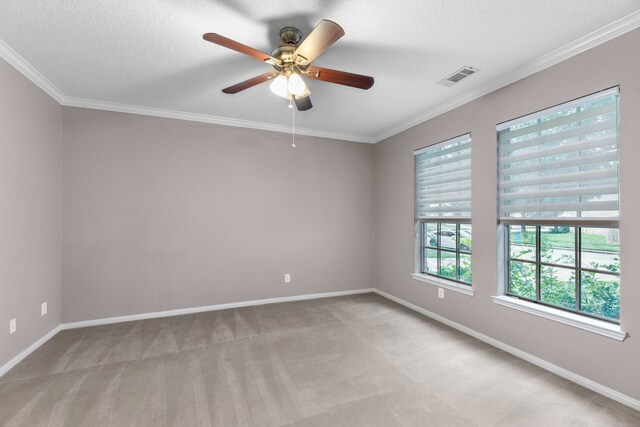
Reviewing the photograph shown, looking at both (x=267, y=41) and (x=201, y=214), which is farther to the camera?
(x=201, y=214)

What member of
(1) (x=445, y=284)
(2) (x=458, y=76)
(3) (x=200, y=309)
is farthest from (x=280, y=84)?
(3) (x=200, y=309)

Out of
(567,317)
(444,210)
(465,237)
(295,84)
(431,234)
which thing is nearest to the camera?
(295,84)

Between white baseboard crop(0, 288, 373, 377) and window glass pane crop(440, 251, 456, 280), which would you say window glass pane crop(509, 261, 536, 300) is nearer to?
window glass pane crop(440, 251, 456, 280)

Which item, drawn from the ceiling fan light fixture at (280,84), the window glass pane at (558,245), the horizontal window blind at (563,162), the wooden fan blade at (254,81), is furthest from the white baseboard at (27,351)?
the window glass pane at (558,245)

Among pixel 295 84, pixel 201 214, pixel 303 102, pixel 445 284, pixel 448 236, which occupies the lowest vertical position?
pixel 445 284

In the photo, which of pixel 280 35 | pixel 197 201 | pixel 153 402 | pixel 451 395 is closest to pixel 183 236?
pixel 197 201

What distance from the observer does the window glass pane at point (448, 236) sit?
3613 mm

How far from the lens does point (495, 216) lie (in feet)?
9.48

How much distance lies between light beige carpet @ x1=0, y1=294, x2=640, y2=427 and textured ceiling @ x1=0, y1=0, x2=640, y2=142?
2.64 m

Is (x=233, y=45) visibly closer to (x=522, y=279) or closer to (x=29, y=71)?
(x=29, y=71)

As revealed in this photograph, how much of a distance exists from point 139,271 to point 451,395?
362cm

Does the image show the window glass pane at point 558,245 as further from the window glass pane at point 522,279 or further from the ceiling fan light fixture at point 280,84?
the ceiling fan light fixture at point 280,84

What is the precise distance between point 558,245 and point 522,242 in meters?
0.30

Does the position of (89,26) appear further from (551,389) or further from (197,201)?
(551,389)
